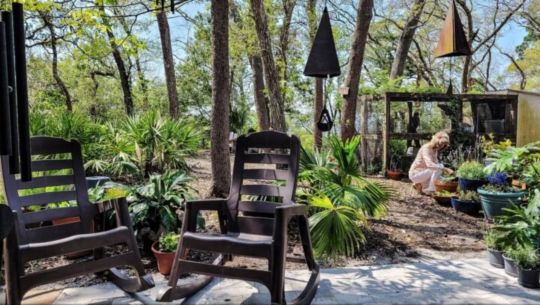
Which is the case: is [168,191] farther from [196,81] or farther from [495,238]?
[196,81]

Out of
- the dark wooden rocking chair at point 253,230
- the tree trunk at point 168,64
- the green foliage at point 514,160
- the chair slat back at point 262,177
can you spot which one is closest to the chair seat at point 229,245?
the dark wooden rocking chair at point 253,230

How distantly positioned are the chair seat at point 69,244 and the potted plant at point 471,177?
4.35 metres

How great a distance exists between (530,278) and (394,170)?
4.58 meters

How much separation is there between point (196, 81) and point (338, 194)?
14.6 meters

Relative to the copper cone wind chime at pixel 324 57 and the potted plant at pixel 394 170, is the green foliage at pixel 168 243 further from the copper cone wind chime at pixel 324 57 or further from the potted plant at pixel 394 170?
the potted plant at pixel 394 170

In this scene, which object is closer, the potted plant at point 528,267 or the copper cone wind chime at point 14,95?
the copper cone wind chime at point 14,95

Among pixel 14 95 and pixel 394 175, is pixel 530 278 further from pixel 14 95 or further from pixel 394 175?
pixel 394 175

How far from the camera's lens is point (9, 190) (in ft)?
8.14

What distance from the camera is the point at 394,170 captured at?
23.6 feet

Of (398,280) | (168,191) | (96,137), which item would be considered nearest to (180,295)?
(168,191)

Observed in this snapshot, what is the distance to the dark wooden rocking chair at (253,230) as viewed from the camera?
2207 millimetres

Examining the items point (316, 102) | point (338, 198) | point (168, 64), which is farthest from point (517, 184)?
point (168, 64)

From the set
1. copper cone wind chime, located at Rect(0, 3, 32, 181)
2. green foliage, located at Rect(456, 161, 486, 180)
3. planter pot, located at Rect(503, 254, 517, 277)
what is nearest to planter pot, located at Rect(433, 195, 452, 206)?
green foliage, located at Rect(456, 161, 486, 180)

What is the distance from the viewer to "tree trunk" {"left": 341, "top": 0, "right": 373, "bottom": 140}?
5396mm
